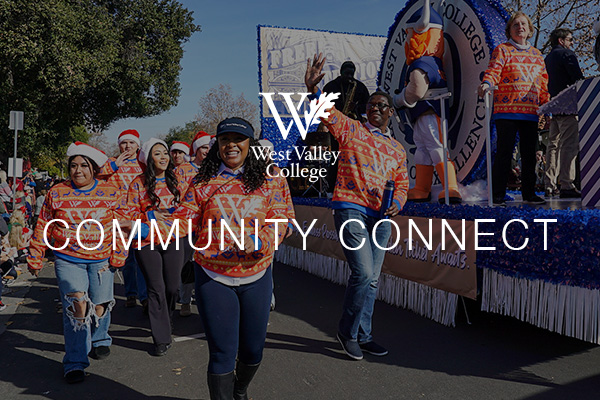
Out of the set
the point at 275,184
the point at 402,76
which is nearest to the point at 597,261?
the point at 275,184

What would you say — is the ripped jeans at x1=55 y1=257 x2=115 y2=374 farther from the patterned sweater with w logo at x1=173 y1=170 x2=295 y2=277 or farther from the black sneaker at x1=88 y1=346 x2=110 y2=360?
the patterned sweater with w logo at x1=173 y1=170 x2=295 y2=277

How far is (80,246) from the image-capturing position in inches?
154

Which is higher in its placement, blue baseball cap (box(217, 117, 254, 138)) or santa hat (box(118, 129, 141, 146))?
santa hat (box(118, 129, 141, 146))

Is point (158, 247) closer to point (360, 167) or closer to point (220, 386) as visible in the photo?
point (360, 167)

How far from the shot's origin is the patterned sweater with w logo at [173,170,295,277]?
8.43 ft

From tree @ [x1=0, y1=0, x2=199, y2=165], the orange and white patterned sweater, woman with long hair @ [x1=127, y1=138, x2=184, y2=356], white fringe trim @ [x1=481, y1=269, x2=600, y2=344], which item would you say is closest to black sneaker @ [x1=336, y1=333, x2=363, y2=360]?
white fringe trim @ [x1=481, y1=269, x2=600, y2=344]

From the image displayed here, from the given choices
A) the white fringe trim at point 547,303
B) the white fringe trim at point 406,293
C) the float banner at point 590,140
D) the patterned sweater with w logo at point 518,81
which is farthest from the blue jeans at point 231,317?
the patterned sweater with w logo at point 518,81

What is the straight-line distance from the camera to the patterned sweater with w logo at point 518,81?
17.0 ft

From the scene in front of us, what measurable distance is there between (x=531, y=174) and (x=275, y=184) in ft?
12.6

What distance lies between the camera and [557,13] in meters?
18.0

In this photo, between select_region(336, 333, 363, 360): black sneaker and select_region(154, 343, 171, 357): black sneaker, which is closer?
select_region(336, 333, 363, 360): black sneaker

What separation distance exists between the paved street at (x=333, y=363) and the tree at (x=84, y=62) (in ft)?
51.9

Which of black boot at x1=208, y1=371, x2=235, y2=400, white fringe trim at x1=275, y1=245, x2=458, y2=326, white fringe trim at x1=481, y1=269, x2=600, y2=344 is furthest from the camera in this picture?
white fringe trim at x1=275, y1=245, x2=458, y2=326

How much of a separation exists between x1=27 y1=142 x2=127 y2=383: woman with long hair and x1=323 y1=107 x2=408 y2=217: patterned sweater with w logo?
77.4 inches
